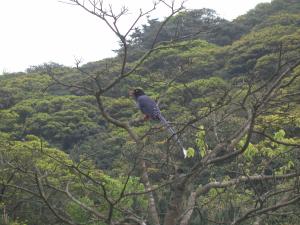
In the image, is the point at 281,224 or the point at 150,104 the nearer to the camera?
the point at 150,104

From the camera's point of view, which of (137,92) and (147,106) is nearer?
(147,106)

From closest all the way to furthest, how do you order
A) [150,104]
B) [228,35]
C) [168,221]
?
1. [168,221]
2. [150,104]
3. [228,35]

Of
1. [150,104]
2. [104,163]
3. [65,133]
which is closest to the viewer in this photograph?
[150,104]

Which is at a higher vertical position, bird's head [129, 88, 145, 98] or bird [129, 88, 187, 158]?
bird's head [129, 88, 145, 98]

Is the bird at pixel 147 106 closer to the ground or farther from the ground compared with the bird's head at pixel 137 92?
closer to the ground

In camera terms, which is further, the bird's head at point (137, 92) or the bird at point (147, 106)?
the bird's head at point (137, 92)

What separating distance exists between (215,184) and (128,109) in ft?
47.3

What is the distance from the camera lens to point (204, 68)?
2198cm

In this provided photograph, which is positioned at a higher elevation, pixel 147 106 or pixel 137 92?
pixel 137 92

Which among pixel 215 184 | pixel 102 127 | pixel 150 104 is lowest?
pixel 102 127

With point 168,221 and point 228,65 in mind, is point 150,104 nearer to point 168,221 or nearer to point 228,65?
point 168,221

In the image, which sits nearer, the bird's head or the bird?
the bird

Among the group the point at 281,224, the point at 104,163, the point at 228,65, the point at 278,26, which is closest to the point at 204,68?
the point at 228,65

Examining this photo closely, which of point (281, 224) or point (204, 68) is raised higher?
point (204, 68)
